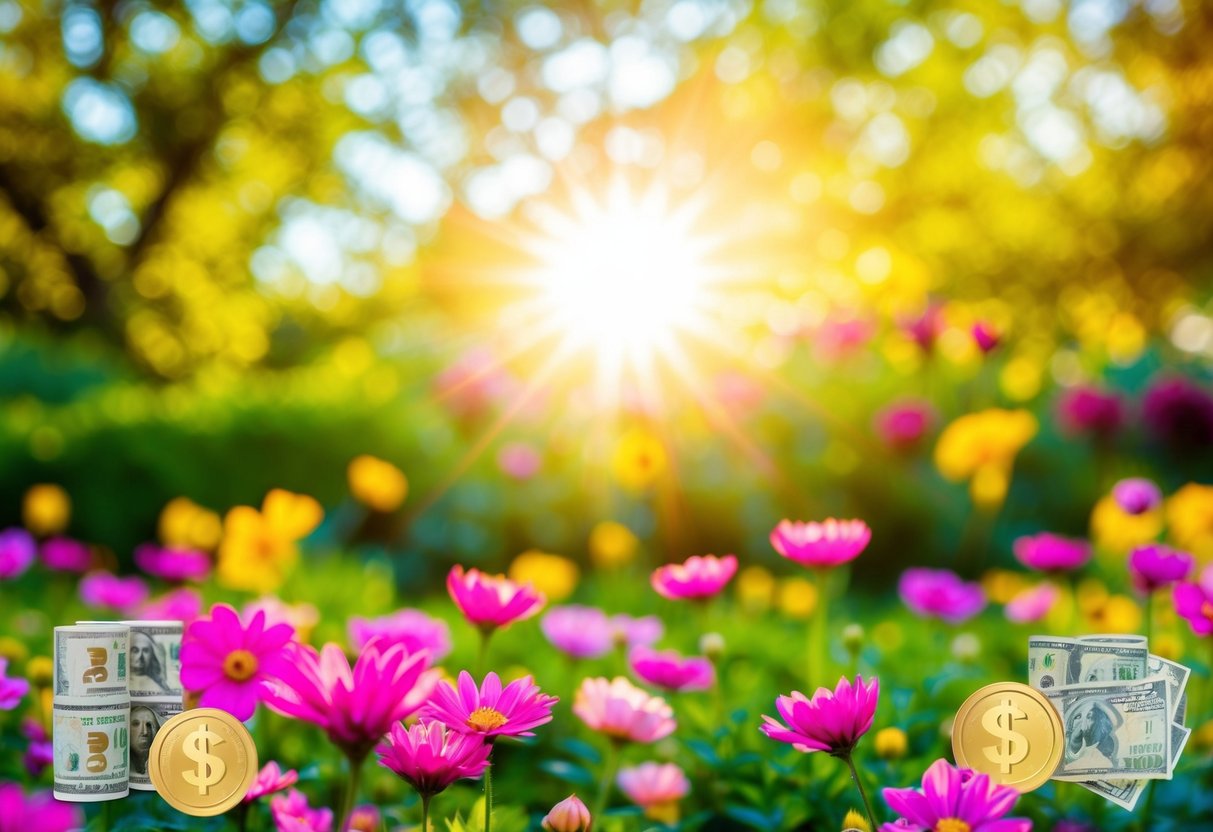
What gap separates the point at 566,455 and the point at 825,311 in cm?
152

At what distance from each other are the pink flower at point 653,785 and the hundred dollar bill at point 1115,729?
61cm

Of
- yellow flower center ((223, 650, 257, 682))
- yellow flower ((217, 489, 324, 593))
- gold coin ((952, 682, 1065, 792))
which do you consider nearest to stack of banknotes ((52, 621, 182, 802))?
yellow flower center ((223, 650, 257, 682))

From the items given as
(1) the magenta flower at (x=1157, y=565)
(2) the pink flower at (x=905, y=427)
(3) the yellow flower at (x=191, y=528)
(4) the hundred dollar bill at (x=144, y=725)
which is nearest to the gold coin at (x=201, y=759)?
(4) the hundred dollar bill at (x=144, y=725)

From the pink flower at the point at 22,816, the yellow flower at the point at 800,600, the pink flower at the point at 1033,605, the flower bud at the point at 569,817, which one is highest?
the yellow flower at the point at 800,600

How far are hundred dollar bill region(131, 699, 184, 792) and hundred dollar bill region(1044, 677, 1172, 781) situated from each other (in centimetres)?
119

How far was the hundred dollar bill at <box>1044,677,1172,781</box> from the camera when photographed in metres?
1.32

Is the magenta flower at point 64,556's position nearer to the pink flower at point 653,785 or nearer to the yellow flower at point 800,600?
the pink flower at point 653,785

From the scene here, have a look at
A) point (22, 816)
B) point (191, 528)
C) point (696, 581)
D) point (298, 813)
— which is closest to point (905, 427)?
point (696, 581)

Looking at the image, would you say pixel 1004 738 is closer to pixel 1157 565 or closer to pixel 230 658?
pixel 1157 565

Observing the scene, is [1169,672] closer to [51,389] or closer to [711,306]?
[711,306]

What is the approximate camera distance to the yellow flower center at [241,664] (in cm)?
130

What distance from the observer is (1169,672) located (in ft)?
4.43

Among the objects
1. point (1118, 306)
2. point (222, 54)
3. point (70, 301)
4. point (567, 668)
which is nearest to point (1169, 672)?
point (567, 668)

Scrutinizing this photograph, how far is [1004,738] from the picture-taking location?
128 cm
